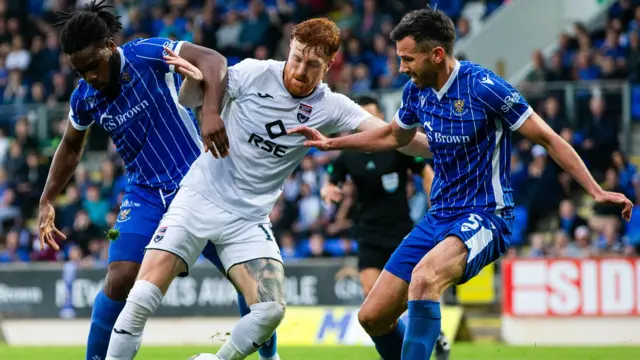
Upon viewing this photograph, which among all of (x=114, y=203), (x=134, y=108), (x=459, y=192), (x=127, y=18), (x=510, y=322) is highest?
(x=127, y=18)

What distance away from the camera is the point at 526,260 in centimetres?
1356

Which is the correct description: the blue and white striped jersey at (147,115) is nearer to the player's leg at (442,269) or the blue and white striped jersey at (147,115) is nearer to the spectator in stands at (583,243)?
the player's leg at (442,269)

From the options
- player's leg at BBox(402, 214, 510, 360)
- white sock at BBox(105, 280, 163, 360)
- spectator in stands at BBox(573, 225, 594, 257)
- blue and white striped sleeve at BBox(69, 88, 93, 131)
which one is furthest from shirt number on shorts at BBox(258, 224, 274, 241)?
spectator in stands at BBox(573, 225, 594, 257)

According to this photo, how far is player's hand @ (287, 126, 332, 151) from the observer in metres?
6.43

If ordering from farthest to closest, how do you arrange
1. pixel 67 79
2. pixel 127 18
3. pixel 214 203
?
pixel 127 18 → pixel 67 79 → pixel 214 203

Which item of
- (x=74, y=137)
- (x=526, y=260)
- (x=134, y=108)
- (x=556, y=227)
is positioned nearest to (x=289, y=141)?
(x=134, y=108)

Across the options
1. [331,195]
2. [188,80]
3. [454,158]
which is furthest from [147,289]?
[331,195]

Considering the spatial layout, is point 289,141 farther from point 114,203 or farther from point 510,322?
point 114,203

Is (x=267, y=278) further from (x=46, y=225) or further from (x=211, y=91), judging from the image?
(x=46, y=225)

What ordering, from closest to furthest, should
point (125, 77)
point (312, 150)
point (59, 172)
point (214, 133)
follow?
point (214, 133)
point (125, 77)
point (59, 172)
point (312, 150)

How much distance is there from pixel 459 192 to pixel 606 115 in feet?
32.7

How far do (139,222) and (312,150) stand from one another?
10.8m

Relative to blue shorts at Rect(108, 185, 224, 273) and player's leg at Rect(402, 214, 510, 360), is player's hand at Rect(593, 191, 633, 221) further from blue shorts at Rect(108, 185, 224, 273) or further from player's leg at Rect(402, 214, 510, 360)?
blue shorts at Rect(108, 185, 224, 273)

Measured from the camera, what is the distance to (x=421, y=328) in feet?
20.4
